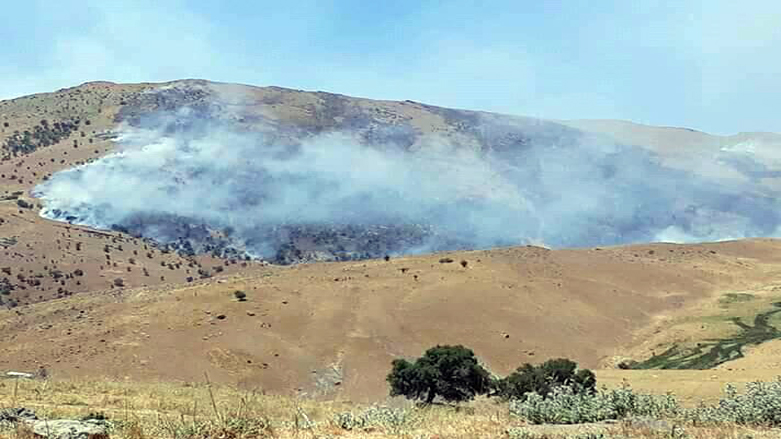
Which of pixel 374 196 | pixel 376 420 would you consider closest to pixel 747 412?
pixel 376 420

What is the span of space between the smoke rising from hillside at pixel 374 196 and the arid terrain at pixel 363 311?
855 centimetres

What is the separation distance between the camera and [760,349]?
35188 millimetres

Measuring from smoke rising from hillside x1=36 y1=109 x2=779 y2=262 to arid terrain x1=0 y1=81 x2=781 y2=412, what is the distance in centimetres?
855

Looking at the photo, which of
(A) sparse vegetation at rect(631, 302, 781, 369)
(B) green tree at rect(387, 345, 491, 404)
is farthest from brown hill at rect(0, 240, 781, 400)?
(B) green tree at rect(387, 345, 491, 404)

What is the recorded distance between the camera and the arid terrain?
3922cm

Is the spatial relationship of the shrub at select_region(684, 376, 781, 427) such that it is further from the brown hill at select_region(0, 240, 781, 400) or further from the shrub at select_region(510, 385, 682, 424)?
the brown hill at select_region(0, 240, 781, 400)

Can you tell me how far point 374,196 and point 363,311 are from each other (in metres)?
69.9

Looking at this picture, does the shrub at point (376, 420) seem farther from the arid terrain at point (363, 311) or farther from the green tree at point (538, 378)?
the green tree at point (538, 378)

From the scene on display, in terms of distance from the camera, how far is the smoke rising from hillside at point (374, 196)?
102 meters

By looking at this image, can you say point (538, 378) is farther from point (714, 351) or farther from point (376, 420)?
point (376, 420)

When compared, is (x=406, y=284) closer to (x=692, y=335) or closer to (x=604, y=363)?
(x=604, y=363)

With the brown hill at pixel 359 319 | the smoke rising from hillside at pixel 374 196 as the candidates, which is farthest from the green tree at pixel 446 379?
the smoke rising from hillside at pixel 374 196

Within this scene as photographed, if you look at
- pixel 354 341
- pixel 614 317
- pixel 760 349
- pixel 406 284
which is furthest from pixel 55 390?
pixel 614 317

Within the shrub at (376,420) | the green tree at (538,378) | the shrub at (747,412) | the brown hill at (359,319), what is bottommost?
the brown hill at (359,319)
